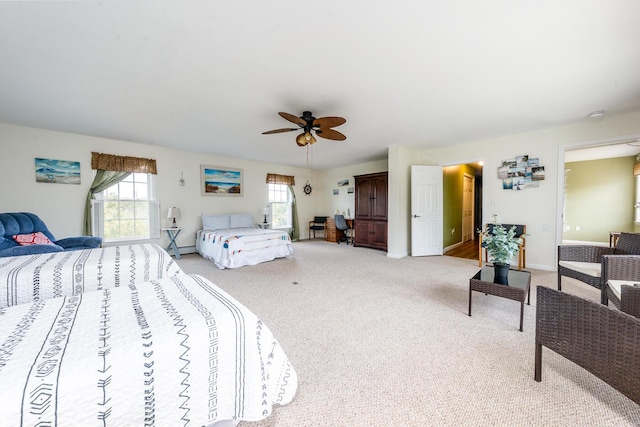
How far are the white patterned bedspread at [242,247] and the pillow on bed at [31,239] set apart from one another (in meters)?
2.20

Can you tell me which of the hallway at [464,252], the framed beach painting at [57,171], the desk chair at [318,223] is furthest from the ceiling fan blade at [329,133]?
the desk chair at [318,223]

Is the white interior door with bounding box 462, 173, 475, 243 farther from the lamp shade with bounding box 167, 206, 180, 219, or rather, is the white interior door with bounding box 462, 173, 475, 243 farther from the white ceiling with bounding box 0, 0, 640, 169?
the lamp shade with bounding box 167, 206, 180, 219

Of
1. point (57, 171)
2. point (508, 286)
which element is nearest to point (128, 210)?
point (57, 171)

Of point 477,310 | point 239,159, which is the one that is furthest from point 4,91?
point 477,310

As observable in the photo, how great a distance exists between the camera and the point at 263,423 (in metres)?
1.30

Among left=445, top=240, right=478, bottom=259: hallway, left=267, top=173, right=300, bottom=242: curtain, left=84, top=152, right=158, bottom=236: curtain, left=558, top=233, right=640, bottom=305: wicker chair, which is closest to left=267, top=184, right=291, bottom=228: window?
left=267, top=173, right=300, bottom=242: curtain

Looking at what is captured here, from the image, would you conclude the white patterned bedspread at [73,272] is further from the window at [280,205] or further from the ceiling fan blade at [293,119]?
the window at [280,205]

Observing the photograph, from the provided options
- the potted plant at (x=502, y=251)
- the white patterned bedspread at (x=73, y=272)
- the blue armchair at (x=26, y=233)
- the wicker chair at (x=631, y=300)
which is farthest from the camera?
the blue armchair at (x=26, y=233)

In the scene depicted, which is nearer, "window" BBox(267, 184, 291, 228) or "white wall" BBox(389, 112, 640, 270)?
"white wall" BBox(389, 112, 640, 270)

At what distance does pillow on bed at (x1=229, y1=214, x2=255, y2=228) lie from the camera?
601 cm

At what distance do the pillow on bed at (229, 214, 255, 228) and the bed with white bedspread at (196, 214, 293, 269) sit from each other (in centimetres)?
15

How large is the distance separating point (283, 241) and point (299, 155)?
220 cm

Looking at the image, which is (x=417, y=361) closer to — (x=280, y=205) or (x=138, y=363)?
(x=138, y=363)

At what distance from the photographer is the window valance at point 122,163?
4543 mm
